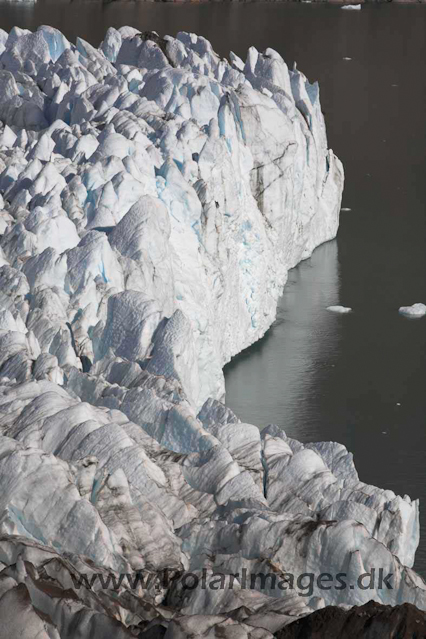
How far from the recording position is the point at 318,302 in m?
24.7

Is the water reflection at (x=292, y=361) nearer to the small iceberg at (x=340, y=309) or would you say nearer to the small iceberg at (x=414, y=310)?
the small iceberg at (x=340, y=309)

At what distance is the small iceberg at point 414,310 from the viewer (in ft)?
78.0

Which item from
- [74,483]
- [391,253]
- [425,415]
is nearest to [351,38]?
[391,253]

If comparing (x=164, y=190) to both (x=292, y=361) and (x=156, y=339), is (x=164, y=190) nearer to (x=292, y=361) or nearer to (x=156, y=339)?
(x=292, y=361)

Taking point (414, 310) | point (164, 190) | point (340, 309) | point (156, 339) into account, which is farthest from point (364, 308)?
point (156, 339)

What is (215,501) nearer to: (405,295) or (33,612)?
(33,612)

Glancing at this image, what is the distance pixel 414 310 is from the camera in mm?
23828

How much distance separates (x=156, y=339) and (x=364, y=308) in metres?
8.82

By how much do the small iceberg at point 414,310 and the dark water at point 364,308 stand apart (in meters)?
0.21

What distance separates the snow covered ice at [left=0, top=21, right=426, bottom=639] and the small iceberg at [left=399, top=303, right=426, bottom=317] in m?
2.88

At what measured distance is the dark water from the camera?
62.4ft

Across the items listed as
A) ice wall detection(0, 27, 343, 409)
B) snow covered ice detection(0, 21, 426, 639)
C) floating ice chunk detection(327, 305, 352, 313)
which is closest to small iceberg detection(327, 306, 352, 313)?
floating ice chunk detection(327, 305, 352, 313)

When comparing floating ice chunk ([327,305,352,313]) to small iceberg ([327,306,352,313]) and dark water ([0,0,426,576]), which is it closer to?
small iceberg ([327,306,352,313])

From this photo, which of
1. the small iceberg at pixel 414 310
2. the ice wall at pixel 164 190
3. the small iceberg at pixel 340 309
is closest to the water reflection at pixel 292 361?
the small iceberg at pixel 340 309
